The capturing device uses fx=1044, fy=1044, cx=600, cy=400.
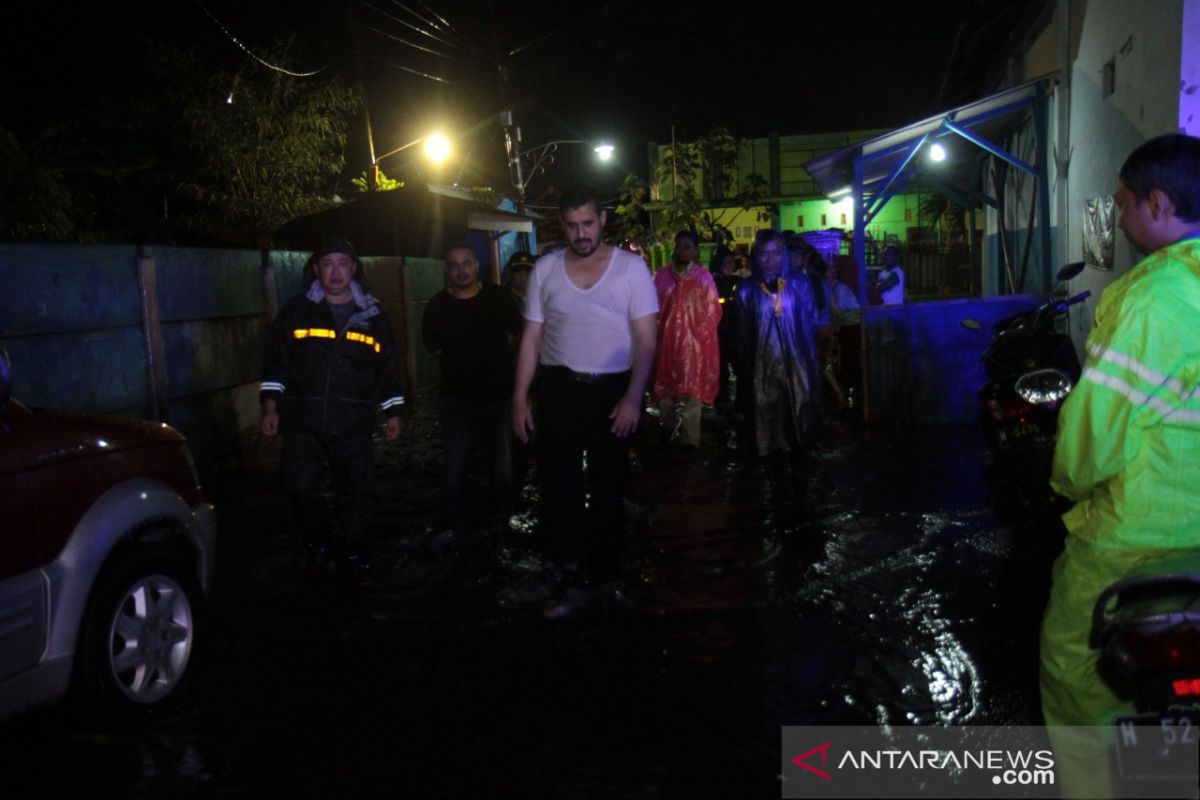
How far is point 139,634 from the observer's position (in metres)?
3.93

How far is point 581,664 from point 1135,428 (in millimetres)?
2665

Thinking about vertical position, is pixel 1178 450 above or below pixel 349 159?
below

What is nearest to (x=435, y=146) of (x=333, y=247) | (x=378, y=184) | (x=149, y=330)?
(x=378, y=184)

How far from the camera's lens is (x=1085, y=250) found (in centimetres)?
1080

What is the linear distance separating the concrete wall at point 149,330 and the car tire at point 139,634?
222cm

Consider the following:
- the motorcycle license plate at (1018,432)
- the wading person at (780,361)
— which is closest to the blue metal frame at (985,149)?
the wading person at (780,361)

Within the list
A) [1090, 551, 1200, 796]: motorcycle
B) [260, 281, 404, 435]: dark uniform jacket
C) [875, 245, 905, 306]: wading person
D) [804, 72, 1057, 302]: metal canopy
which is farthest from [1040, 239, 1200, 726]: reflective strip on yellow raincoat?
[875, 245, 905, 306]: wading person

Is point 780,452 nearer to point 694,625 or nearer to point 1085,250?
point 694,625

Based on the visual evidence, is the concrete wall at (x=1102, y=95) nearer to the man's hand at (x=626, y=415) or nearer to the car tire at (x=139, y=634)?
the man's hand at (x=626, y=415)

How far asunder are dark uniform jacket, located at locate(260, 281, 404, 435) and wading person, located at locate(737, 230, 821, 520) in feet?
9.56

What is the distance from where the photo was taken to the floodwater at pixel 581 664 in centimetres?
354

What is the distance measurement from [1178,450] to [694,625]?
284cm

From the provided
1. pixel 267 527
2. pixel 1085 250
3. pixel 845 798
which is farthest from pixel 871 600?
pixel 1085 250

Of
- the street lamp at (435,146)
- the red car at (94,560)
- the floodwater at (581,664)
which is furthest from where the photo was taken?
the street lamp at (435,146)
